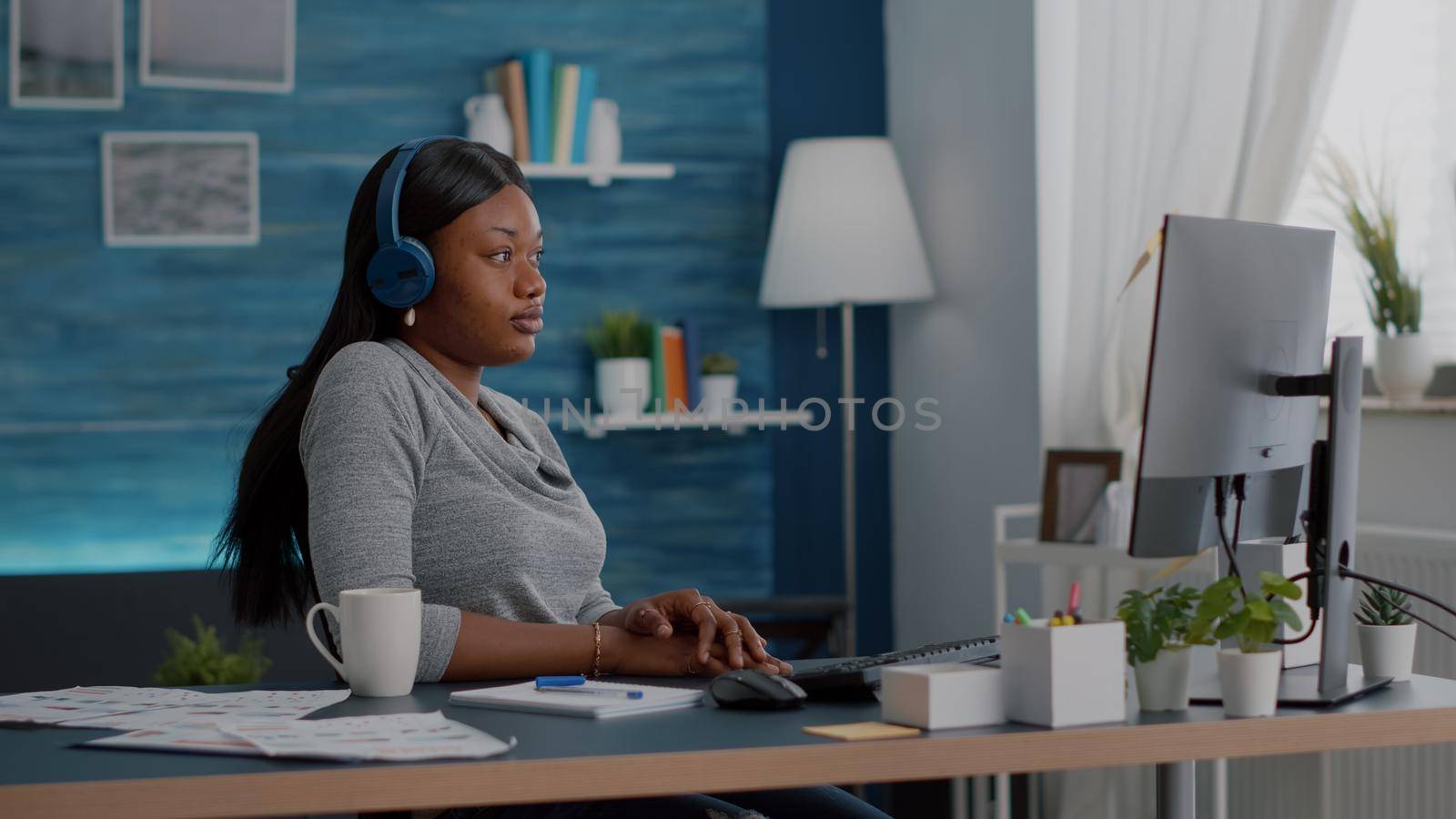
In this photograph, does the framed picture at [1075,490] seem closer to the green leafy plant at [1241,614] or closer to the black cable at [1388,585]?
the black cable at [1388,585]

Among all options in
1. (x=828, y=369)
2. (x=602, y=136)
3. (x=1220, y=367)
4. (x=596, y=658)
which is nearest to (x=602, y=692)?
(x=596, y=658)

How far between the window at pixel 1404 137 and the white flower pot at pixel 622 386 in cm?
163

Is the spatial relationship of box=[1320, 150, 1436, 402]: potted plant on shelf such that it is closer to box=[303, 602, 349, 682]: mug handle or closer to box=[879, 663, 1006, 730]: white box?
box=[879, 663, 1006, 730]: white box

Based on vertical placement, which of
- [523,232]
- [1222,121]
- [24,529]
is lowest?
[24,529]

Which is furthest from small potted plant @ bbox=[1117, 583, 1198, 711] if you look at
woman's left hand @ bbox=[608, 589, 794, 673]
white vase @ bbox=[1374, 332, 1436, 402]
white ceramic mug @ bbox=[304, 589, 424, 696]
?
white vase @ bbox=[1374, 332, 1436, 402]

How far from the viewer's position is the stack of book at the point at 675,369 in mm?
3736

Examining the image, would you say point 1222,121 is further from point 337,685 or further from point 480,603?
point 337,685

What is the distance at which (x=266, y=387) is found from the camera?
3715 millimetres

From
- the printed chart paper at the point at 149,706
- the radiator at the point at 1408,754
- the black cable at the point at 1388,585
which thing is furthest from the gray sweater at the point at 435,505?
the radiator at the point at 1408,754

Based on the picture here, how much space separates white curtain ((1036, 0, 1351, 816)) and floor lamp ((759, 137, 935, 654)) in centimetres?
42

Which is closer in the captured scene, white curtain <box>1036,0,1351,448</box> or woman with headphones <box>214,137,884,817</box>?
woman with headphones <box>214,137,884,817</box>

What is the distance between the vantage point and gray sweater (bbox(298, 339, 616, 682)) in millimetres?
1393

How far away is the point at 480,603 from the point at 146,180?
99.0 inches

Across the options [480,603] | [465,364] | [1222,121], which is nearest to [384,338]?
[465,364]
